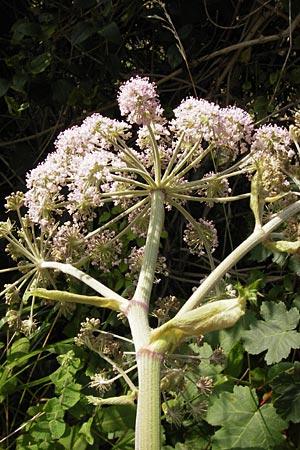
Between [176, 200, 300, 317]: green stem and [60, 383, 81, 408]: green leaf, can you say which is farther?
[60, 383, 81, 408]: green leaf

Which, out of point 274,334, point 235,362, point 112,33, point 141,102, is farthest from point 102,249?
point 112,33

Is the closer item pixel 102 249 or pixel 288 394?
pixel 102 249

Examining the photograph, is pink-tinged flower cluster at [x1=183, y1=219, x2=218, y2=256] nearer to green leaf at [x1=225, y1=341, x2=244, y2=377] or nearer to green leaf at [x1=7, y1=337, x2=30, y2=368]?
green leaf at [x1=225, y1=341, x2=244, y2=377]

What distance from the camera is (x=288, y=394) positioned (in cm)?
173

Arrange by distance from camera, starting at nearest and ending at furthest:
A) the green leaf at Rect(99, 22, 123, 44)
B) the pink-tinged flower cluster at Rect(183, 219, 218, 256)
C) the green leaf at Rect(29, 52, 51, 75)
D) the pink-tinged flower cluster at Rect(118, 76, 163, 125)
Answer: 1. the pink-tinged flower cluster at Rect(118, 76, 163, 125)
2. the pink-tinged flower cluster at Rect(183, 219, 218, 256)
3. the green leaf at Rect(99, 22, 123, 44)
4. the green leaf at Rect(29, 52, 51, 75)

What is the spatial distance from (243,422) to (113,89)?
1.45 m

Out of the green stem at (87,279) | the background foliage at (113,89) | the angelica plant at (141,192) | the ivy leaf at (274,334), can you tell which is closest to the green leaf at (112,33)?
the background foliage at (113,89)

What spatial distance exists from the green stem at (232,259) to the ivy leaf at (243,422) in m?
0.74

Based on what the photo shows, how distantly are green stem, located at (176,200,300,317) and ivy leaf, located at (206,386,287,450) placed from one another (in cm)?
74

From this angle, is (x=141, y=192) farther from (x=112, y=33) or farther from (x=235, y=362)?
(x=112, y=33)

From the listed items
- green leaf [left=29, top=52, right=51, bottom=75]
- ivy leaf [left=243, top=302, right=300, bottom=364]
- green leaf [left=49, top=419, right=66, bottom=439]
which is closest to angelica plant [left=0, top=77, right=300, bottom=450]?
ivy leaf [left=243, top=302, right=300, bottom=364]

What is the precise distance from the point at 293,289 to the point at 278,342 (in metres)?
0.54

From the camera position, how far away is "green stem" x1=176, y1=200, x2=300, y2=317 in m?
1.05

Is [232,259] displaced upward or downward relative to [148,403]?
upward
